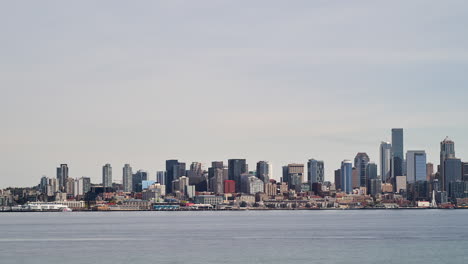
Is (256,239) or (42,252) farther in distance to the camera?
(256,239)

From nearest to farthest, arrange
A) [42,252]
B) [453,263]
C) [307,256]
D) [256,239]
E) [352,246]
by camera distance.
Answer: [453,263] < [307,256] < [42,252] < [352,246] < [256,239]

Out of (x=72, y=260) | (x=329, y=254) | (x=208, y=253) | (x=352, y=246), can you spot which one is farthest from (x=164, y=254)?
(x=352, y=246)

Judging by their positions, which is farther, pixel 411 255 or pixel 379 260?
pixel 411 255

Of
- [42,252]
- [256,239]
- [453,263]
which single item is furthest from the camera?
[256,239]

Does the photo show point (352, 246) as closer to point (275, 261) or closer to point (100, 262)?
point (275, 261)

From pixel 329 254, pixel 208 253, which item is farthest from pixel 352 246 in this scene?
pixel 208 253

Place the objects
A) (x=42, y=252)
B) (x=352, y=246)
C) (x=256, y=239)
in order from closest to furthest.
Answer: (x=42, y=252), (x=352, y=246), (x=256, y=239)

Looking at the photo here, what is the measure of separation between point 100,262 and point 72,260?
4.95 m

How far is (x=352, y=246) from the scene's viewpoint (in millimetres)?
120812

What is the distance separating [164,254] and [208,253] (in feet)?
18.8

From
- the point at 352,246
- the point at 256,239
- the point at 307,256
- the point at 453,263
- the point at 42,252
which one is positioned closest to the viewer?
the point at 453,263

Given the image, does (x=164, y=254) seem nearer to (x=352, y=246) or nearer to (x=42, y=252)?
(x=42, y=252)

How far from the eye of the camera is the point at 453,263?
313 ft

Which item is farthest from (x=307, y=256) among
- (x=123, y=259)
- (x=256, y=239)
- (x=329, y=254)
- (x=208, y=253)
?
(x=256, y=239)
